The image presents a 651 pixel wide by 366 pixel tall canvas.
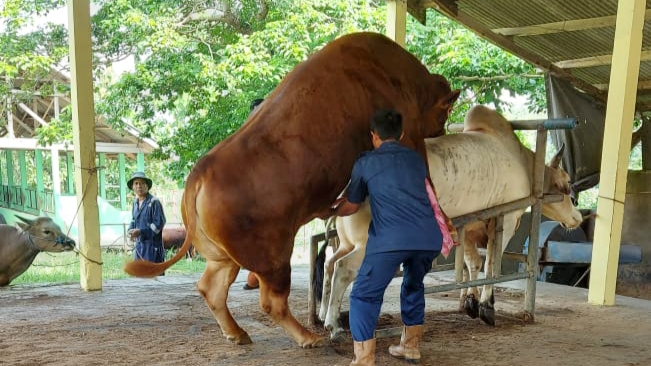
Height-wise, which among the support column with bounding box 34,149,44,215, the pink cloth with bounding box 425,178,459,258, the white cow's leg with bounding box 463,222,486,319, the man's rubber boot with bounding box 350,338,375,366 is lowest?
the support column with bounding box 34,149,44,215

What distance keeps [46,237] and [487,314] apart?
490cm

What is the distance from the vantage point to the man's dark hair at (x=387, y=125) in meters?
3.15

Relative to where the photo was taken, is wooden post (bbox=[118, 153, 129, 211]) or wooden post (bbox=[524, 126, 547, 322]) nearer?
wooden post (bbox=[524, 126, 547, 322])

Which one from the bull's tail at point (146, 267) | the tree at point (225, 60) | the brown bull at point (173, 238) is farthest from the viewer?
the brown bull at point (173, 238)

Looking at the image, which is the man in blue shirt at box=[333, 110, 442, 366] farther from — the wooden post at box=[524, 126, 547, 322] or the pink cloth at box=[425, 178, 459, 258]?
the wooden post at box=[524, 126, 547, 322]

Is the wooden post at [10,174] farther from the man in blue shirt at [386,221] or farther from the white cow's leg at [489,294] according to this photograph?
the man in blue shirt at [386,221]

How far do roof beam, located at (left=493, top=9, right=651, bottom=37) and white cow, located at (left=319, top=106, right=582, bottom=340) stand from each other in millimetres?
2652

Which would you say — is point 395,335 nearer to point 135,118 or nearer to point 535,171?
point 535,171

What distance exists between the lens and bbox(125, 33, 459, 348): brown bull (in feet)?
10.9

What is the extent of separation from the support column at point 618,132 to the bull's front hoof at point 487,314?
1.25m

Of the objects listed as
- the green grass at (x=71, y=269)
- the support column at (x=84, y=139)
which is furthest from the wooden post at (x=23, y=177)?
the support column at (x=84, y=139)

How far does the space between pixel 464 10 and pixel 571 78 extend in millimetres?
2429

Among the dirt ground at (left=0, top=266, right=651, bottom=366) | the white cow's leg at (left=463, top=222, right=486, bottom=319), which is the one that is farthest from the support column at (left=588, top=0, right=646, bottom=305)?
the white cow's leg at (left=463, top=222, right=486, bottom=319)

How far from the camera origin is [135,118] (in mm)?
10719
